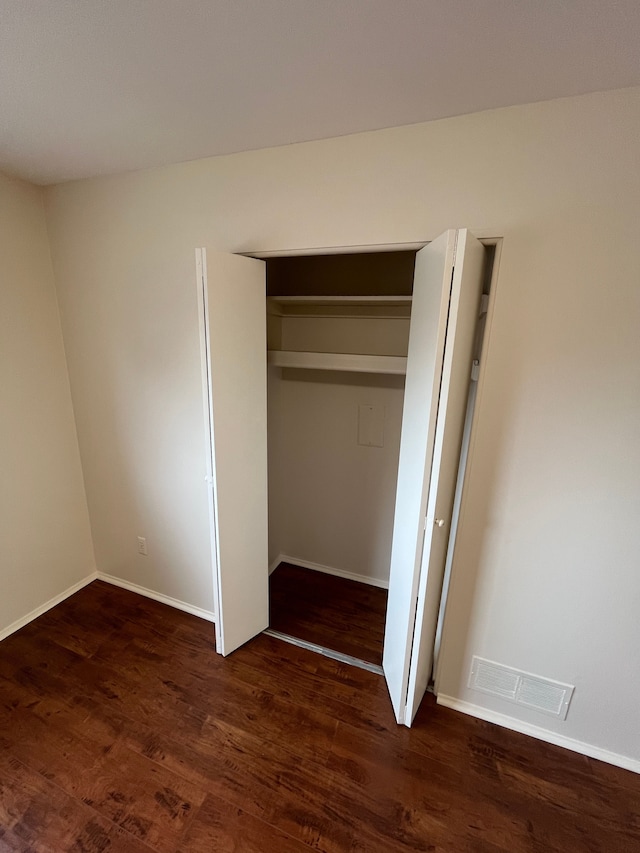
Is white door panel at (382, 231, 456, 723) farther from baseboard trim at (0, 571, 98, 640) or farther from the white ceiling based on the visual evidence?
baseboard trim at (0, 571, 98, 640)

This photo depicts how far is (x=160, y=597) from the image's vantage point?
8.10ft

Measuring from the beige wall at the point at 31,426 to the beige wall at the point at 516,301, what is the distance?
23 centimetres

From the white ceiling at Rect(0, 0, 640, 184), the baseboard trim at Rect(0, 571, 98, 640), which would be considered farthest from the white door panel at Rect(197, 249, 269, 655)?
the baseboard trim at Rect(0, 571, 98, 640)

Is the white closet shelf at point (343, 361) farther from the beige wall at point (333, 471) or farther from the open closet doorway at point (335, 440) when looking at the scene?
the beige wall at point (333, 471)

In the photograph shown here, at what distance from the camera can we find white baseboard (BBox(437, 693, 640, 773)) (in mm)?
1551

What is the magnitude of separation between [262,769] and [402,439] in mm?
1550

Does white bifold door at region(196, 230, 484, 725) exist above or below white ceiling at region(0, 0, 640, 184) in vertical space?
below

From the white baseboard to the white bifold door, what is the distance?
184mm

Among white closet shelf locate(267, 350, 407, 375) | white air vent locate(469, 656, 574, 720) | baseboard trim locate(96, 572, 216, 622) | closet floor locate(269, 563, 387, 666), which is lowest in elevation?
closet floor locate(269, 563, 387, 666)

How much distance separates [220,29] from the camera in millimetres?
945

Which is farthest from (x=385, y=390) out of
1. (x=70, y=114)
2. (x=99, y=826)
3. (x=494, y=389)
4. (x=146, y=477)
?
(x=99, y=826)

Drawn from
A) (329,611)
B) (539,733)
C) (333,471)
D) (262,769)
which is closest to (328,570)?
(329,611)

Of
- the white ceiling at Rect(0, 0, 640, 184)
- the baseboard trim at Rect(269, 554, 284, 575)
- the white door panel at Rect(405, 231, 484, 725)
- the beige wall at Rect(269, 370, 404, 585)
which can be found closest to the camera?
the white ceiling at Rect(0, 0, 640, 184)

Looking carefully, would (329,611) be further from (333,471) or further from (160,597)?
(160,597)
